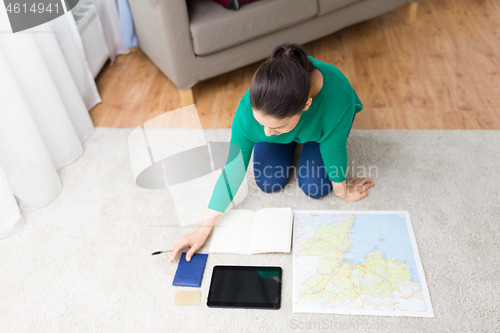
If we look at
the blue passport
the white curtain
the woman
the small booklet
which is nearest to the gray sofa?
the white curtain

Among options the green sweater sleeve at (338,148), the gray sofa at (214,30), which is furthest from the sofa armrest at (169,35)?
the green sweater sleeve at (338,148)

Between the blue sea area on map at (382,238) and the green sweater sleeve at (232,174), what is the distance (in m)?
0.42

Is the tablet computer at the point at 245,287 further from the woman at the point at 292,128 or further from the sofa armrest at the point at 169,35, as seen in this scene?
the sofa armrest at the point at 169,35

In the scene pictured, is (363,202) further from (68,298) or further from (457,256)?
(68,298)

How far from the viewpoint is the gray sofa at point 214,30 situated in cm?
163

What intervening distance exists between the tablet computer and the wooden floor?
0.78 m

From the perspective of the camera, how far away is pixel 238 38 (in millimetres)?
1729

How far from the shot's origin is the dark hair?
87 centimetres

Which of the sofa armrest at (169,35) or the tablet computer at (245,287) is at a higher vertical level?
Answer: the sofa armrest at (169,35)

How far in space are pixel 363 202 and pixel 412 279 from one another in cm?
32

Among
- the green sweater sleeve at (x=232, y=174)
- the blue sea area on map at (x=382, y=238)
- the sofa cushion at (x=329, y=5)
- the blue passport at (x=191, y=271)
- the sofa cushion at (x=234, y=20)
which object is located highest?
the sofa cushion at (x=234, y=20)

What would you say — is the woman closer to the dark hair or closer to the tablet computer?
the dark hair

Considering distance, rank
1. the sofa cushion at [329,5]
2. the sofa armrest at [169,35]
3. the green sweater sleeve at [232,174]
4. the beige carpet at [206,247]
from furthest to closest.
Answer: the sofa cushion at [329,5], the sofa armrest at [169,35], the green sweater sleeve at [232,174], the beige carpet at [206,247]

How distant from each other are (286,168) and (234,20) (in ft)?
2.35
